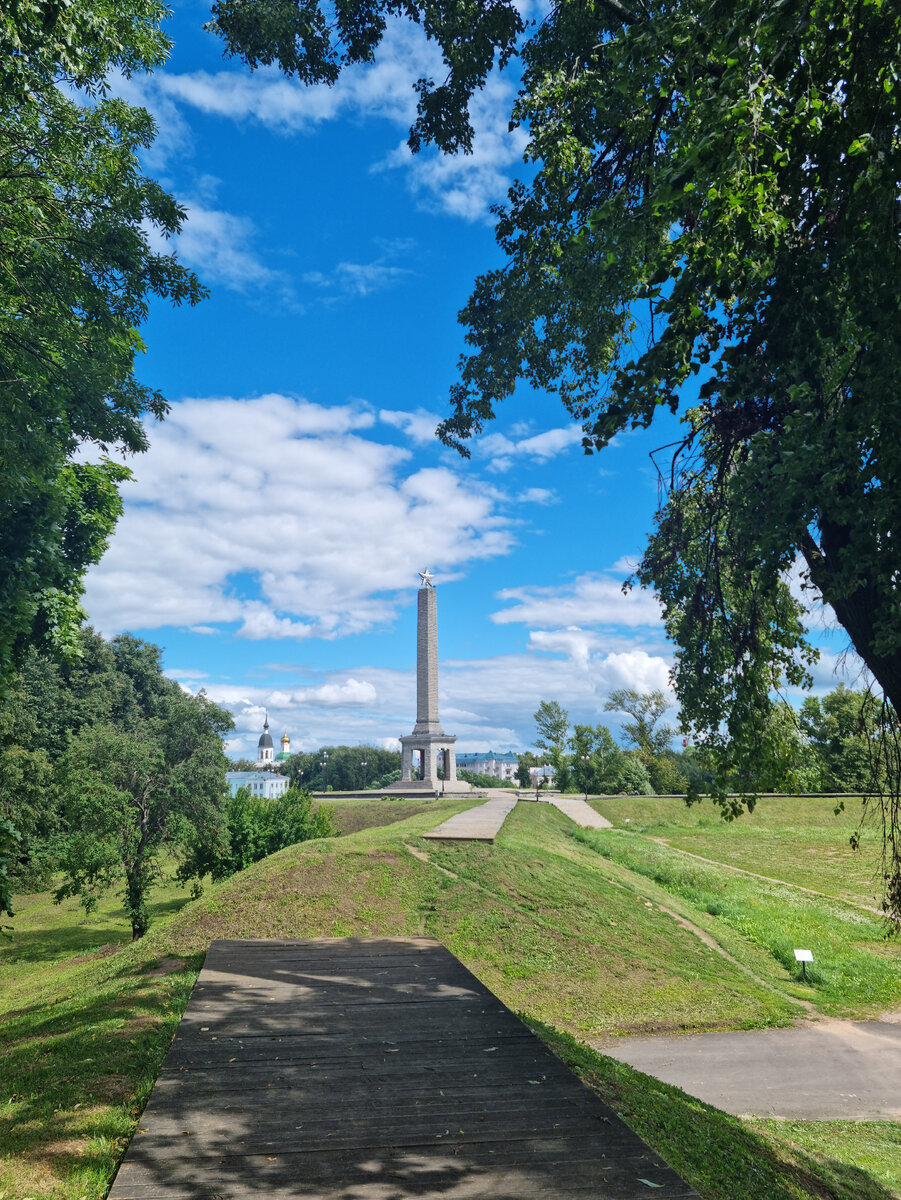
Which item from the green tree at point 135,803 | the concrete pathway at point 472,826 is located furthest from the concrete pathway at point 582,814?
the green tree at point 135,803

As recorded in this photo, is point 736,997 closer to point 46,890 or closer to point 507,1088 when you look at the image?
point 507,1088

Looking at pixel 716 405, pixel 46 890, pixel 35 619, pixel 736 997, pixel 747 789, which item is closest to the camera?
pixel 716 405

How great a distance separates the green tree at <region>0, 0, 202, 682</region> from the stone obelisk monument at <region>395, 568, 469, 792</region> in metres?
41.6

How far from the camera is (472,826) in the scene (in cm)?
2172

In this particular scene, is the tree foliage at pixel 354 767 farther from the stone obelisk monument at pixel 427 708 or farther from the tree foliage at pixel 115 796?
the tree foliage at pixel 115 796

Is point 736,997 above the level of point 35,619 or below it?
below

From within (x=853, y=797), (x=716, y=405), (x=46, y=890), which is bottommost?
(x=46, y=890)

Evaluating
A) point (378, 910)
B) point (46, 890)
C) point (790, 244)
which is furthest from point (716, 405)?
point (46, 890)

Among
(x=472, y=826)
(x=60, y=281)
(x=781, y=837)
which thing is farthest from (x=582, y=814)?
(x=60, y=281)

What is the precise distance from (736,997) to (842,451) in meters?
11.6

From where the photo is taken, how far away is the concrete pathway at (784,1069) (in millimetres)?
9062

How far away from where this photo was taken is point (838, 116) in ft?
15.2

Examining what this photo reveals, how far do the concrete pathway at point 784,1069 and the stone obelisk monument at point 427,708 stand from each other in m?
46.4

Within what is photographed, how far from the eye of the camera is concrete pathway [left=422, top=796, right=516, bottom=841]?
18766 mm
